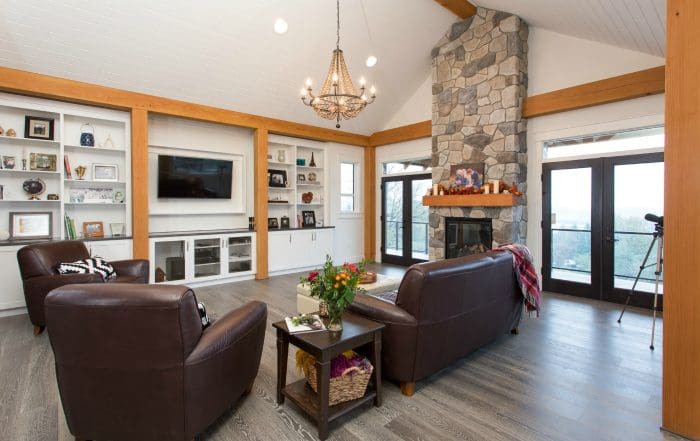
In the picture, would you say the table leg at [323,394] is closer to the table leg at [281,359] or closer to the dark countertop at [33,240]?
the table leg at [281,359]

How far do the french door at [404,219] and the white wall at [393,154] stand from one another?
0.36ft

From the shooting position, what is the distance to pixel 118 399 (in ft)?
5.65

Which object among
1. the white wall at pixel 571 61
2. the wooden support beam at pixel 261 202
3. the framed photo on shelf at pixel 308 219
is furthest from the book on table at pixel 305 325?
the white wall at pixel 571 61

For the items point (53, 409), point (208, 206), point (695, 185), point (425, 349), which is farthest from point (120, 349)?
point (208, 206)

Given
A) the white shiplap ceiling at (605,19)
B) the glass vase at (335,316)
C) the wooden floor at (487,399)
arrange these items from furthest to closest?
the white shiplap ceiling at (605,19) → the glass vase at (335,316) → the wooden floor at (487,399)

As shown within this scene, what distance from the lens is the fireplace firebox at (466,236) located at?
5.64 metres

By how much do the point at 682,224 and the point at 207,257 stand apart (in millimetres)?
5580

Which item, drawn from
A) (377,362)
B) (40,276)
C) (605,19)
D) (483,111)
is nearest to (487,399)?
(377,362)

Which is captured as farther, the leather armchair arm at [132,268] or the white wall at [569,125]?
the white wall at [569,125]

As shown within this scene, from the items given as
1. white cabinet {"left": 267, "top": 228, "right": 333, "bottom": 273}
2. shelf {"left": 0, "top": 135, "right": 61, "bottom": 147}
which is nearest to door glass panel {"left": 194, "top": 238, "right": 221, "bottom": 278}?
white cabinet {"left": 267, "top": 228, "right": 333, "bottom": 273}

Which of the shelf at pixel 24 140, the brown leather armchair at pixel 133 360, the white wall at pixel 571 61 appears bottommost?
the brown leather armchair at pixel 133 360

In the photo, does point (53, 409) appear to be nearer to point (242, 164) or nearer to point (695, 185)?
point (695, 185)

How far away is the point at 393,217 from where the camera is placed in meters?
7.72

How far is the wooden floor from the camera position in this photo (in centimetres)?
206
